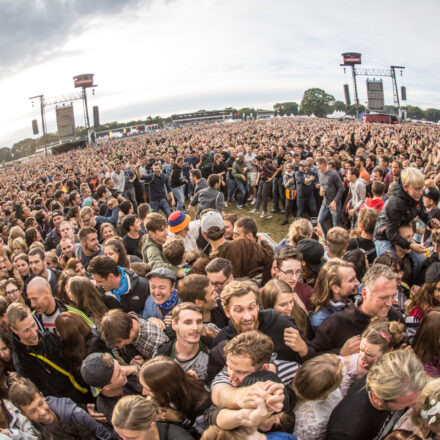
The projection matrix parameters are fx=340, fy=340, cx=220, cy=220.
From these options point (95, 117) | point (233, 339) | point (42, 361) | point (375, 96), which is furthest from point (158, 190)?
point (95, 117)

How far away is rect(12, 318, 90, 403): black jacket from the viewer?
107 inches

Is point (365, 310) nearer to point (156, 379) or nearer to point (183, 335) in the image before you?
point (183, 335)

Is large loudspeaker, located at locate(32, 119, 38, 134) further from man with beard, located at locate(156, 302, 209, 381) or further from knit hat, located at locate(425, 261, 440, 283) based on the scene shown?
knit hat, located at locate(425, 261, 440, 283)

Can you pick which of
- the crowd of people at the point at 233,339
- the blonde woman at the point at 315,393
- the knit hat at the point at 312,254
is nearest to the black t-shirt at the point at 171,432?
the crowd of people at the point at 233,339

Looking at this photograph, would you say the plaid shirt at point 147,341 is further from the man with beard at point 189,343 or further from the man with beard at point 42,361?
the man with beard at point 42,361

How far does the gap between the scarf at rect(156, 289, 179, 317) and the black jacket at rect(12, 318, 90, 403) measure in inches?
34.8

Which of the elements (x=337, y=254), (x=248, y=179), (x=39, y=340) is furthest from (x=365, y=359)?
(x=248, y=179)

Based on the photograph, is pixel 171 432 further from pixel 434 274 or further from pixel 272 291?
pixel 434 274

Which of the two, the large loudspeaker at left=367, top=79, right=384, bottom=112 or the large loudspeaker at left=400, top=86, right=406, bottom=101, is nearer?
the large loudspeaker at left=367, top=79, right=384, bottom=112

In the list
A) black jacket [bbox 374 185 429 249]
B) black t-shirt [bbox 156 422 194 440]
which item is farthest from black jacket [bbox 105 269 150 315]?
black jacket [bbox 374 185 429 249]

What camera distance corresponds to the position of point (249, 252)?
3.47 meters

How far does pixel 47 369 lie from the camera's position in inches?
108

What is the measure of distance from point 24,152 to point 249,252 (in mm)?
130080

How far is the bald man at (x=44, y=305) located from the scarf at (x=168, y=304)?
2.26 ft
